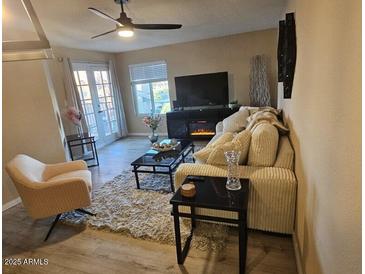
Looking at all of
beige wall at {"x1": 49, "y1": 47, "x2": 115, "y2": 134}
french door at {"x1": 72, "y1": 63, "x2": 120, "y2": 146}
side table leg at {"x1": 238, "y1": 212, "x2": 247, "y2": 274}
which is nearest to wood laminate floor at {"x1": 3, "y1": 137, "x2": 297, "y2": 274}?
side table leg at {"x1": 238, "y1": 212, "x2": 247, "y2": 274}

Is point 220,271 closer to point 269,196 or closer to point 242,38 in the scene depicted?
point 269,196

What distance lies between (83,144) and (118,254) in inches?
109

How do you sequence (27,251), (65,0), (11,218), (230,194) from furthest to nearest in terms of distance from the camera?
(11,218) → (65,0) → (27,251) → (230,194)

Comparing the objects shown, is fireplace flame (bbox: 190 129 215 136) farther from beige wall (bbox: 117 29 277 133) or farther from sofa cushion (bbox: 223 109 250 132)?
sofa cushion (bbox: 223 109 250 132)

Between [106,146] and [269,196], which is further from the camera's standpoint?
[106,146]

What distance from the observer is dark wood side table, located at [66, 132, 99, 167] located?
4.26 meters

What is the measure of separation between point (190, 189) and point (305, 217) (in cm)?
81

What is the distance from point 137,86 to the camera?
6.32 m

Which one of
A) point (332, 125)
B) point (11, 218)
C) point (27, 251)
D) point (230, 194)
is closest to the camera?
point (332, 125)

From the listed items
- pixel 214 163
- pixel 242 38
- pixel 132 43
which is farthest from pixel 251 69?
pixel 214 163

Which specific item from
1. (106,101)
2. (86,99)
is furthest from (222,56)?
(86,99)

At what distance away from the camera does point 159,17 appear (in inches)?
129

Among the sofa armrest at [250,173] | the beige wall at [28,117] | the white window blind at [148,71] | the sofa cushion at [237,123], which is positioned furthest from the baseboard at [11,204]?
the white window blind at [148,71]

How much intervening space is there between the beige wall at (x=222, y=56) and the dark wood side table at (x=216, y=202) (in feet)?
12.6
